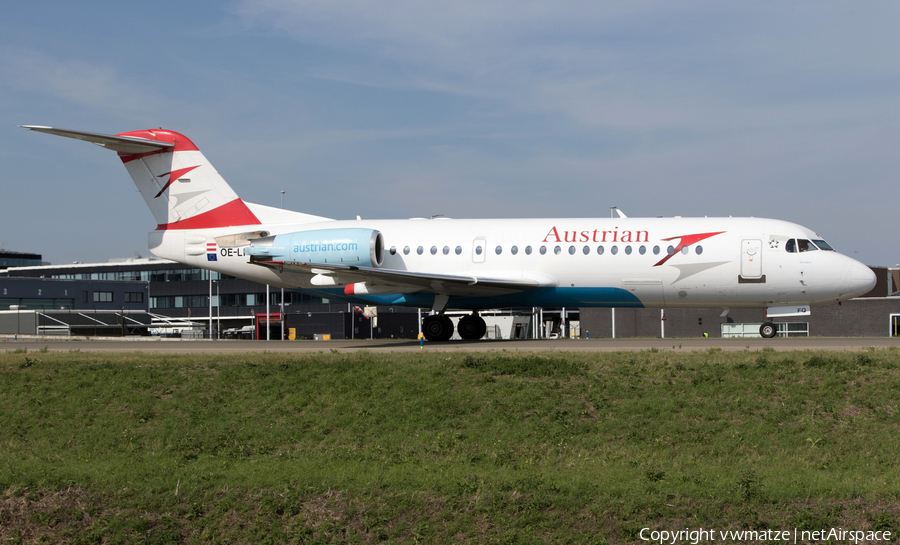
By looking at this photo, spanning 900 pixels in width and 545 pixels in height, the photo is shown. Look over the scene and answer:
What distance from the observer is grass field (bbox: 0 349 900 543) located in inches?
→ 437

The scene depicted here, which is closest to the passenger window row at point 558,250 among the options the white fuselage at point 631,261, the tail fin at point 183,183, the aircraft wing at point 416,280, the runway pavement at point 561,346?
the white fuselage at point 631,261

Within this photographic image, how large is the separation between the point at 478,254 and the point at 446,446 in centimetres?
1542

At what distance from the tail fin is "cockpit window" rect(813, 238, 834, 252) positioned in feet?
69.9

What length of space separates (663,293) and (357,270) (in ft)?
34.6

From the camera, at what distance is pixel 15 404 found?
1593 centimetres

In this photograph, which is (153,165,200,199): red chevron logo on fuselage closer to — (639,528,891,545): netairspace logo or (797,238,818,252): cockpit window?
(797,238,818,252): cockpit window

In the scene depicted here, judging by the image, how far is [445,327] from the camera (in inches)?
1141

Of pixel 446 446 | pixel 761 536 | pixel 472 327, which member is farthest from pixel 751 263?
pixel 761 536

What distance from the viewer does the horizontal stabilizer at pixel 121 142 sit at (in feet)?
89.4

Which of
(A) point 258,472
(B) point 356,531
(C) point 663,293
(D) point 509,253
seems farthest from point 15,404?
(C) point 663,293

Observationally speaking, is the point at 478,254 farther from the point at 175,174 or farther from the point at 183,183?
the point at 175,174

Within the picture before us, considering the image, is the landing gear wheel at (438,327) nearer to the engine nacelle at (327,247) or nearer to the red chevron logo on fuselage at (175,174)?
the engine nacelle at (327,247)

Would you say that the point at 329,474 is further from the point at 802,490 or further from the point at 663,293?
the point at 663,293

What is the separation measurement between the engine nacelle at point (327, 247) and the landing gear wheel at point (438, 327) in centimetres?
290
